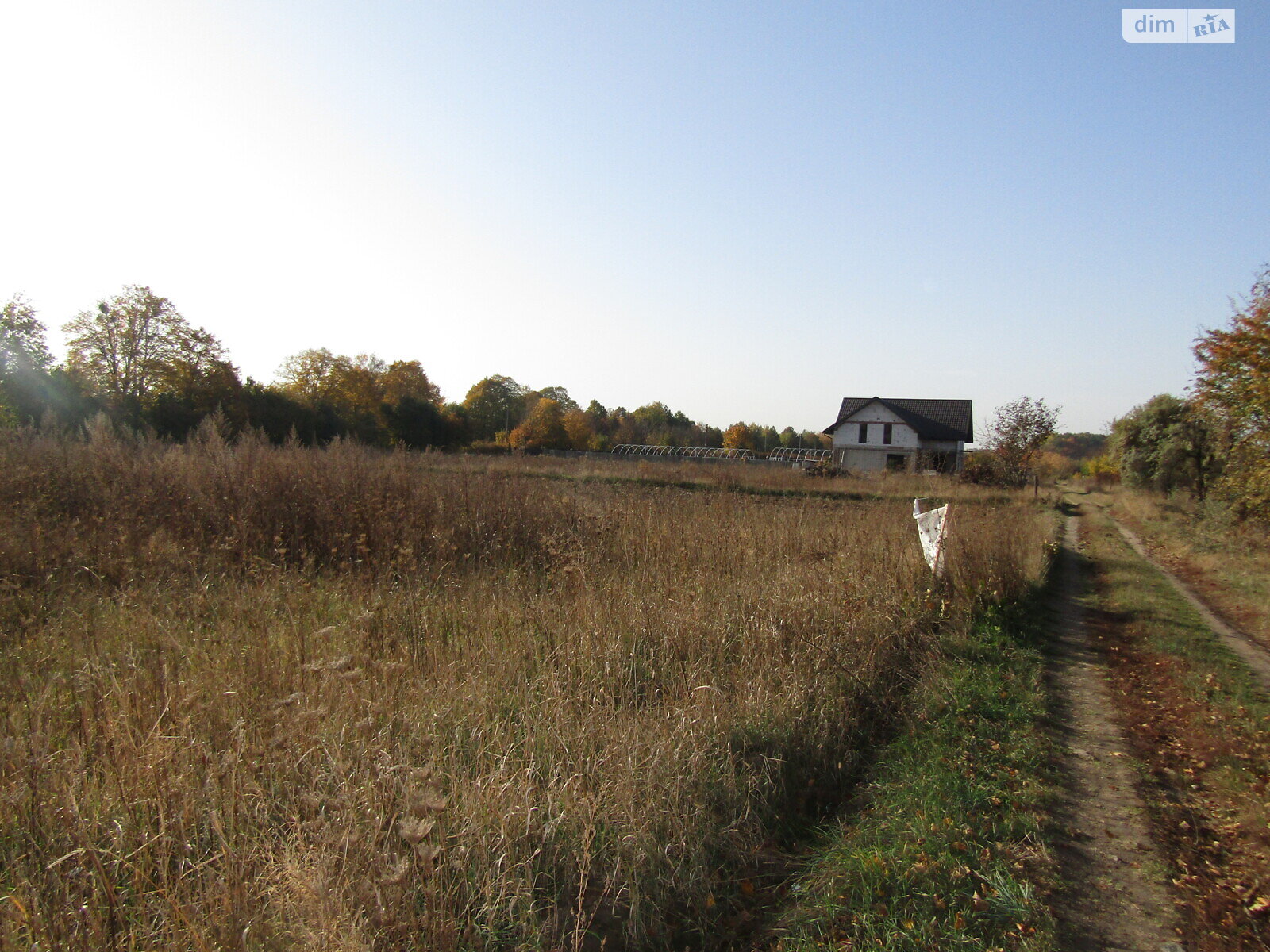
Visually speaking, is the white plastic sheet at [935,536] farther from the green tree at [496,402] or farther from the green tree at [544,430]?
the green tree at [496,402]

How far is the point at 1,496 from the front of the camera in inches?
335

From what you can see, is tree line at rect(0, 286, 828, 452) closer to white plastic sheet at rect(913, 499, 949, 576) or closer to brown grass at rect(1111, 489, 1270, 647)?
white plastic sheet at rect(913, 499, 949, 576)

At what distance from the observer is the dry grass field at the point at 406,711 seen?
2723 mm

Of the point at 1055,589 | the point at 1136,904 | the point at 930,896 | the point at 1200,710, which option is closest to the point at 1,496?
the point at 930,896

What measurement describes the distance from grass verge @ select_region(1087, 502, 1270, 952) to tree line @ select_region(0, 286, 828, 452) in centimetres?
1019

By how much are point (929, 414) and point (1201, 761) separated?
54460 mm

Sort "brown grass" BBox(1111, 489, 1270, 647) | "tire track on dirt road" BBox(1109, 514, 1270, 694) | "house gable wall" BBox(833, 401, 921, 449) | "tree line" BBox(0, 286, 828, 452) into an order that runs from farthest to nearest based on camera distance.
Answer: "house gable wall" BBox(833, 401, 921, 449)
"tree line" BBox(0, 286, 828, 452)
"brown grass" BBox(1111, 489, 1270, 647)
"tire track on dirt road" BBox(1109, 514, 1270, 694)

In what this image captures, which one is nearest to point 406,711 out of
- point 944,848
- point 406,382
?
point 944,848

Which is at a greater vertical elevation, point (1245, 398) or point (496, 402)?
point (496, 402)

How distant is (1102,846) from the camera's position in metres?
3.93

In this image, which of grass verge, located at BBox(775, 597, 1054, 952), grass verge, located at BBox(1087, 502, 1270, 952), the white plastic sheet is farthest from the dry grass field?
grass verge, located at BBox(1087, 502, 1270, 952)

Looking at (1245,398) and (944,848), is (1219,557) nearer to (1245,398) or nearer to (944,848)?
(1245,398)

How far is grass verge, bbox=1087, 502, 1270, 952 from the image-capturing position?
3371 millimetres

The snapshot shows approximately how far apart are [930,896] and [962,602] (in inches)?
236
